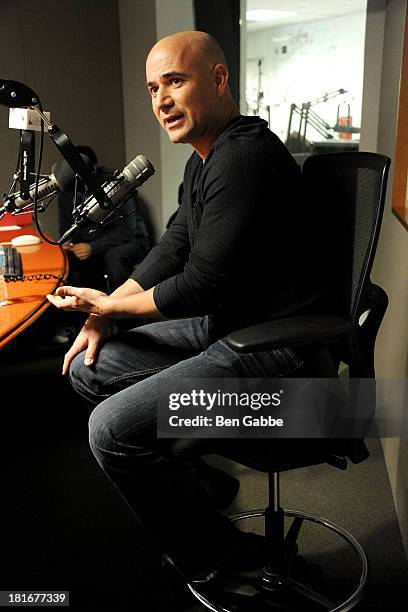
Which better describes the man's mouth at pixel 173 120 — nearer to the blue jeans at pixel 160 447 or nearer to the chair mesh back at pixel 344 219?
the chair mesh back at pixel 344 219

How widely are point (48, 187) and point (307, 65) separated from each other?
2152 millimetres

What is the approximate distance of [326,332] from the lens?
3.55 feet

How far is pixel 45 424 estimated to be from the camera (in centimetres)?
Result: 247

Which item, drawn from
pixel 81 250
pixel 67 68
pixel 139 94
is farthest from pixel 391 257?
pixel 67 68

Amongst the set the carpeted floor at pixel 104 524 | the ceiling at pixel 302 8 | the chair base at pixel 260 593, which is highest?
the ceiling at pixel 302 8

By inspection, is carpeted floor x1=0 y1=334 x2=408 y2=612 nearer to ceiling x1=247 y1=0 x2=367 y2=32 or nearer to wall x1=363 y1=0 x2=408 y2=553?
wall x1=363 y1=0 x2=408 y2=553

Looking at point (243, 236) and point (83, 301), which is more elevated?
point (243, 236)

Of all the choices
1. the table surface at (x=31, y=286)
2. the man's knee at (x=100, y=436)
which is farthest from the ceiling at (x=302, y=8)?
the man's knee at (x=100, y=436)

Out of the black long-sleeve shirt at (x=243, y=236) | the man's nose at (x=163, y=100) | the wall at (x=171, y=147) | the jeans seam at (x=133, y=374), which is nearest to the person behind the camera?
the black long-sleeve shirt at (x=243, y=236)

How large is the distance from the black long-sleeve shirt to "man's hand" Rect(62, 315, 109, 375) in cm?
24

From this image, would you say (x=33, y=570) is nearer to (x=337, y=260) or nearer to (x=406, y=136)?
(x=337, y=260)

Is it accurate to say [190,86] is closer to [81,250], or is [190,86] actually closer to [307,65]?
[81,250]

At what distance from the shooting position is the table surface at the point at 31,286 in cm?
143

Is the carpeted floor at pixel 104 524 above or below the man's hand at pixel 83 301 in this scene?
below
